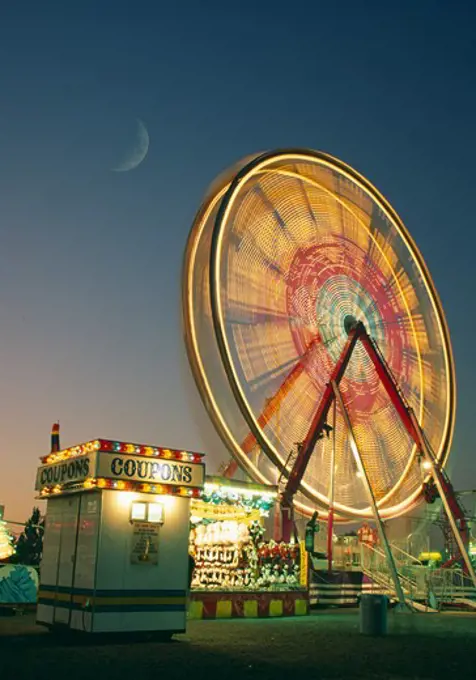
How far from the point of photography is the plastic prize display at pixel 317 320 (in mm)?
19766

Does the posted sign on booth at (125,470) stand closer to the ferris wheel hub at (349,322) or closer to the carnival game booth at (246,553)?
the carnival game booth at (246,553)

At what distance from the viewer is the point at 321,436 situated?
77.3 ft

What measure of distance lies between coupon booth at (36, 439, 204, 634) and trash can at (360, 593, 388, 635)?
3.10 meters

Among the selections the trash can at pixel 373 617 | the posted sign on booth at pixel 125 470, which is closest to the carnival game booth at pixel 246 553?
the trash can at pixel 373 617

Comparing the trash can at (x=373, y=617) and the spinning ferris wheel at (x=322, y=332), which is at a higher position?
the spinning ferris wheel at (x=322, y=332)

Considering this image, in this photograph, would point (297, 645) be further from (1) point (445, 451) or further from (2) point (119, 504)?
(1) point (445, 451)

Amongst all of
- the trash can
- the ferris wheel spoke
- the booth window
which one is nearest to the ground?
the trash can

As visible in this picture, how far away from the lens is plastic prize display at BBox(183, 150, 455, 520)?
1977 cm

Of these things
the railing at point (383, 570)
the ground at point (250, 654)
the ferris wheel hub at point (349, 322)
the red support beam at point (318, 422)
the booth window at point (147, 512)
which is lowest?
the ground at point (250, 654)

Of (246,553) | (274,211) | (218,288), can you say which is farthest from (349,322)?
(246,553)

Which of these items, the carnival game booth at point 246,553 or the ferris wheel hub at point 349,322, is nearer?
the carnival game booth at point 246,553

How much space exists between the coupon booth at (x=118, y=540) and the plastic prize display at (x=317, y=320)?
7306 millimetres

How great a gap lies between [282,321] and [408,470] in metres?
8.70

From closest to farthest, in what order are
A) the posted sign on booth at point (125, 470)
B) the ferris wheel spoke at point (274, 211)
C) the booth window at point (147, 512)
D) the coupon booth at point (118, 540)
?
the coupon booth at point (118, 540) → the posted sign on booth at point (125, 470) → the booth window at point (147, 512) → the ferris wheel spoke at point (274, 211)
